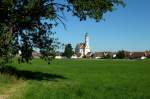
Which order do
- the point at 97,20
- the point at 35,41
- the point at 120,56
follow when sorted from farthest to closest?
the point at 120,56
the point at 35,41
the point at 97,20

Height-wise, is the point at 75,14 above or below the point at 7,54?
above

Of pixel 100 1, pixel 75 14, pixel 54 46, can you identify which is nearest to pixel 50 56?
pixel 54 46

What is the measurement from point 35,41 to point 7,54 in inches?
148

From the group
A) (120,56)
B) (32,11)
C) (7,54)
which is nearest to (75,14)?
(32,11)

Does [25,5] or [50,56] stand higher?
[25,5]

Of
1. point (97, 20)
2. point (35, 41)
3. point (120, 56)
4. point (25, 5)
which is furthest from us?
point (120, 56)

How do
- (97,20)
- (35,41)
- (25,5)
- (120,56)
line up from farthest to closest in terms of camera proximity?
(120,56)
(35,41)
(97,20)
(25,5)

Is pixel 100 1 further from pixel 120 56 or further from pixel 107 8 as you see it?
pixel 120 56

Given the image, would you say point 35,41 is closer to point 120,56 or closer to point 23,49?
point 23,49

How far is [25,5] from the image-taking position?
2925 centimetres

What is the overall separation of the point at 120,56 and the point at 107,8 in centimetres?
15125

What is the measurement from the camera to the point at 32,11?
98.6 feet

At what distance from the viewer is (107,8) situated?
31.0 metres

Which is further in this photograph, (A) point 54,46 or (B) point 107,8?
(A) point 54,46
